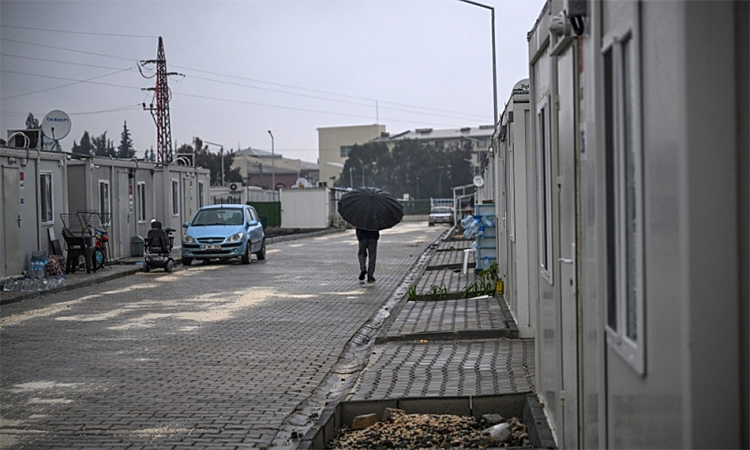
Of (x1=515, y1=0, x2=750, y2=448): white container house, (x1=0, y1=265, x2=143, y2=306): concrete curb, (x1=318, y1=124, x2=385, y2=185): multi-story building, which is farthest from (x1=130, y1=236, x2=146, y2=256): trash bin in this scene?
(x1=318, y1=124, x2=385, y2=185): multi-story building

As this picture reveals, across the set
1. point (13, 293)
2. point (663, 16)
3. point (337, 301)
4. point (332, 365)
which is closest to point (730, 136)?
point (663, 16)

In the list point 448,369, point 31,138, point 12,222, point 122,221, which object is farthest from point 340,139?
point 448,369

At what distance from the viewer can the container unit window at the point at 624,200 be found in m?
3.22

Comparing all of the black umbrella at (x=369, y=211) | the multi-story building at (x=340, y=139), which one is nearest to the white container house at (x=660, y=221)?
the black umbrella at (x=369, y=211)

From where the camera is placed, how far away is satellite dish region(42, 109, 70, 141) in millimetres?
28548

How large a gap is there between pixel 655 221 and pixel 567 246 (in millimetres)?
2416

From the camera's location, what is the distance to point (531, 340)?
35.6ft

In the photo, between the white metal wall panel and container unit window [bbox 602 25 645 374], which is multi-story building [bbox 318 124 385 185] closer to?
the white metal wall panel

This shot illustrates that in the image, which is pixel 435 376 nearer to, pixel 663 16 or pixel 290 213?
pixel 663 16

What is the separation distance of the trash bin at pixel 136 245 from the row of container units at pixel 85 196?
0.14m

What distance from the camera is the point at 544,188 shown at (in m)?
6.84

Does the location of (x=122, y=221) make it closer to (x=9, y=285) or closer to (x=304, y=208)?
(x=9, y=285)

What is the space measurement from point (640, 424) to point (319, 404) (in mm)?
5230

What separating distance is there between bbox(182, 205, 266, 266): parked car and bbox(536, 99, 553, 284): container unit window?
68.4ft
